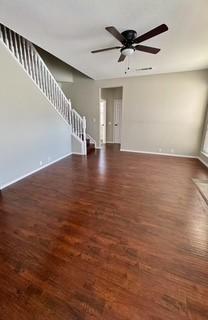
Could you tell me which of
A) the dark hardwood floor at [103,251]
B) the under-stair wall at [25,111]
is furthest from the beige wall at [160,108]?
the dark hardwood floor at [103,251]

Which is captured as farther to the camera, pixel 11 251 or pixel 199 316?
pixel 11 251

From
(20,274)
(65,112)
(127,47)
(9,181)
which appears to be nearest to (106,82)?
(65,112)

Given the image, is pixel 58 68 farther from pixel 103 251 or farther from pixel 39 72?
pixel 103 251

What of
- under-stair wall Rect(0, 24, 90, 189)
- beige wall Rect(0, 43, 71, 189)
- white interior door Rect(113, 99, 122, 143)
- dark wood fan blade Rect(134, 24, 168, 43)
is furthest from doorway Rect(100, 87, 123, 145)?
dark wood fan blade Rect(134, 24, 168, 43)

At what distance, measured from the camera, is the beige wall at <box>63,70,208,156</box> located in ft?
17.5

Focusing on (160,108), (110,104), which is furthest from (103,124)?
(160,108)

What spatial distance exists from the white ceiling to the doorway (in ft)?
13.3

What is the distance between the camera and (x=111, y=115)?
821cm

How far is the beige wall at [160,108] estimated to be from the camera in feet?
17.5

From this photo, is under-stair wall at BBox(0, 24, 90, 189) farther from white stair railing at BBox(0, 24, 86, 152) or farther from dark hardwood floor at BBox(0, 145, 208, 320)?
dark hardwood floor at BBox(0, 145, 208, 320)

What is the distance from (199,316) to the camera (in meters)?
1.26

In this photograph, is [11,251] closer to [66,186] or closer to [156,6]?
[66,186]

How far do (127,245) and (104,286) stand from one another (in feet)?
1.89

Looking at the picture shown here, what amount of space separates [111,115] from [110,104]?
55 centimetres
